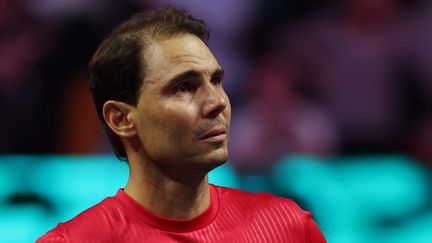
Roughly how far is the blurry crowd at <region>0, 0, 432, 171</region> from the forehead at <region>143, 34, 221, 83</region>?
2835mm

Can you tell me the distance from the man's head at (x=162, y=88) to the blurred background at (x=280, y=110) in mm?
2596

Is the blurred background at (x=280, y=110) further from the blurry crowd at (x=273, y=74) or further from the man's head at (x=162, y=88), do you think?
the man's head at (x=162, y=88)

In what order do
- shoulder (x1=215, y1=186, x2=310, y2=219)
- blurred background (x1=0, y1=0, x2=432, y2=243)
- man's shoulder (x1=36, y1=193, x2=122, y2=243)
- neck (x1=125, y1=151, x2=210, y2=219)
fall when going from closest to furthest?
man's shoulder (x1=36, y1=193, x2=122, y2=243) → neck (x1=125, y1=151, x2=210, y2=219) → shoulder (x1=215, y1=186, x2=310, y2=219) → blurred background (x1=0, y1=0, x2=432, y2=243)

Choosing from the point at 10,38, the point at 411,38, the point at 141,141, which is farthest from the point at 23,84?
the point at 141,141

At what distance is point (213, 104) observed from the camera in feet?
7.80

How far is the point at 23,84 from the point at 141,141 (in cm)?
316

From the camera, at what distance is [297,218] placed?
2.58m

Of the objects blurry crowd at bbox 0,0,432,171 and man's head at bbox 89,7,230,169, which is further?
blurry crowd at bbox 0,0,432,171

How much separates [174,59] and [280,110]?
9.84 feet

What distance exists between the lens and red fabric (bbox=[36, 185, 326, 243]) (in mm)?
2395

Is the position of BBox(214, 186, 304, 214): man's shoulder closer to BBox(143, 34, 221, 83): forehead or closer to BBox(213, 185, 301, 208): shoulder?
BBox(213, 185, 301, 208): shoulder

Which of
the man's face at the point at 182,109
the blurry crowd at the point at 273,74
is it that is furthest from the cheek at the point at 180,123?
the blurry crowd at the point at 273,74

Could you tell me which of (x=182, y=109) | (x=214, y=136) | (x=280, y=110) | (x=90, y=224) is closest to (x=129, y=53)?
(x=182, y=109)

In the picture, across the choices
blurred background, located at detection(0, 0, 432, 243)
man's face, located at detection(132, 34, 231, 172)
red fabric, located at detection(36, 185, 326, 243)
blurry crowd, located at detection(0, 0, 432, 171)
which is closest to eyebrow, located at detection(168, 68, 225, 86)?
man's face, located at detection(132, 34, 231, 172)
